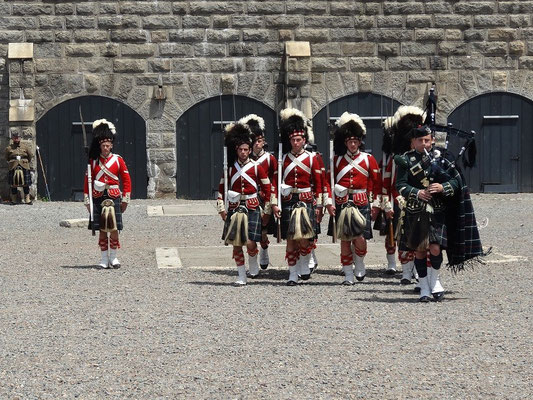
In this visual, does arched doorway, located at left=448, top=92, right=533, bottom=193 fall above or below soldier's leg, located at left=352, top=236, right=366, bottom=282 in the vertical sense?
A: above

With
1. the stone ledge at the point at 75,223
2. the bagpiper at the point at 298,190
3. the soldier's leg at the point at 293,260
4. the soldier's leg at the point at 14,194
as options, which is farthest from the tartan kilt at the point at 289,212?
the soldier's leg at the point at 14,194

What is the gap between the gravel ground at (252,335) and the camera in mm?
6688

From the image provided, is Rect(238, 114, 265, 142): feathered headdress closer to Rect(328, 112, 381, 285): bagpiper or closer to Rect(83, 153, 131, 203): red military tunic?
Rect(328, 112, 381, 285): bagpiper

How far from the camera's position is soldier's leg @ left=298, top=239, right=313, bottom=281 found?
1147 cm

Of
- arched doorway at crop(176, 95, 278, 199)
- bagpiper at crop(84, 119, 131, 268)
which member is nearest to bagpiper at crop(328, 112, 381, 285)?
bagpiper at crop(84, 119, 131, 268)

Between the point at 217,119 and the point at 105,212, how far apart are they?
8958 millimetres

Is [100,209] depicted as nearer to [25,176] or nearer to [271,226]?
[271,226]

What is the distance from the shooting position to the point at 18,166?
20.6 m

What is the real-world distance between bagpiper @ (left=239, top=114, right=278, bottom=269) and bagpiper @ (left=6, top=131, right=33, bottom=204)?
29.5ft

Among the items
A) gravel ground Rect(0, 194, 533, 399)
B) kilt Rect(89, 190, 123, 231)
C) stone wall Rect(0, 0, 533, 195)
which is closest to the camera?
gravel ground Rect(0, 194, 533, 399)

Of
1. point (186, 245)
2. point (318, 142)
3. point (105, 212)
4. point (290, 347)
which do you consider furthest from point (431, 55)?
point (290, 347)

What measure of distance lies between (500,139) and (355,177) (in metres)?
11.1

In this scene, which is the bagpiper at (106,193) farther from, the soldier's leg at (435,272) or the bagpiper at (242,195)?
the soldier's leg at (435,272)

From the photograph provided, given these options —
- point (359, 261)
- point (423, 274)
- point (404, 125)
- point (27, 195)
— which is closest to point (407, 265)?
point (359, 261)
